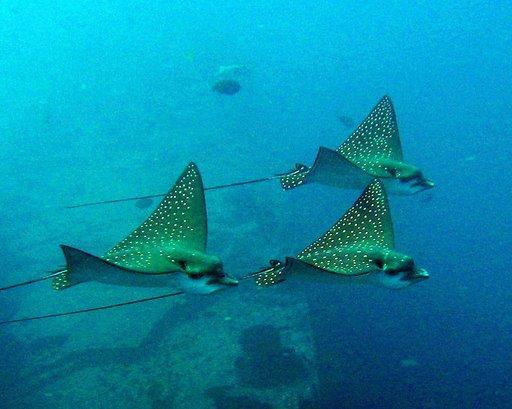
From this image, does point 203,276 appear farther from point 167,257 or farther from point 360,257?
point 360,257

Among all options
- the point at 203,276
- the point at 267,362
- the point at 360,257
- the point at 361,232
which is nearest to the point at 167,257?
the point at 203,276

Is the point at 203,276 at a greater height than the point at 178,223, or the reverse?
the point at 178,223

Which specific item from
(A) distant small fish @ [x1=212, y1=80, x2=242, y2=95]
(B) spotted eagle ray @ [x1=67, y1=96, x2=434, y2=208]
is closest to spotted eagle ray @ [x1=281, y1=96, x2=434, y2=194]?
(B) spotted eagle ray @ [x1=67, y1=96, x2=434, y2=208]

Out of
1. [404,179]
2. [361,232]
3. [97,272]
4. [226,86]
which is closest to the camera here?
[97,272]

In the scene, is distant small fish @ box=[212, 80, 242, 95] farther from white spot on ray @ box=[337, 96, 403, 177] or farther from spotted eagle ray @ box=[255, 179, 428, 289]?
spotted eagle ray @ box=[255, 179, 428, 289]

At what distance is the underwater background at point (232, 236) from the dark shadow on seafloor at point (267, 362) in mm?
38

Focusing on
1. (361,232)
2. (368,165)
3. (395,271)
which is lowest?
(395,271)

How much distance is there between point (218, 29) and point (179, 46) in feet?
26.8

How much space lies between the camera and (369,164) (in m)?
5.43

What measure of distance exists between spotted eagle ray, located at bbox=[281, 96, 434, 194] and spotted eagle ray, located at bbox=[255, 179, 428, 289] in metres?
0.71

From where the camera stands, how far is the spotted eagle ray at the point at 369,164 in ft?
15.6

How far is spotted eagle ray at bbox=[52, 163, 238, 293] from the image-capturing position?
287 cm

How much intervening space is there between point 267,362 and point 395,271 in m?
5.77

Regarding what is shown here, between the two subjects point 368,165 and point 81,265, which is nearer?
point 81,265
